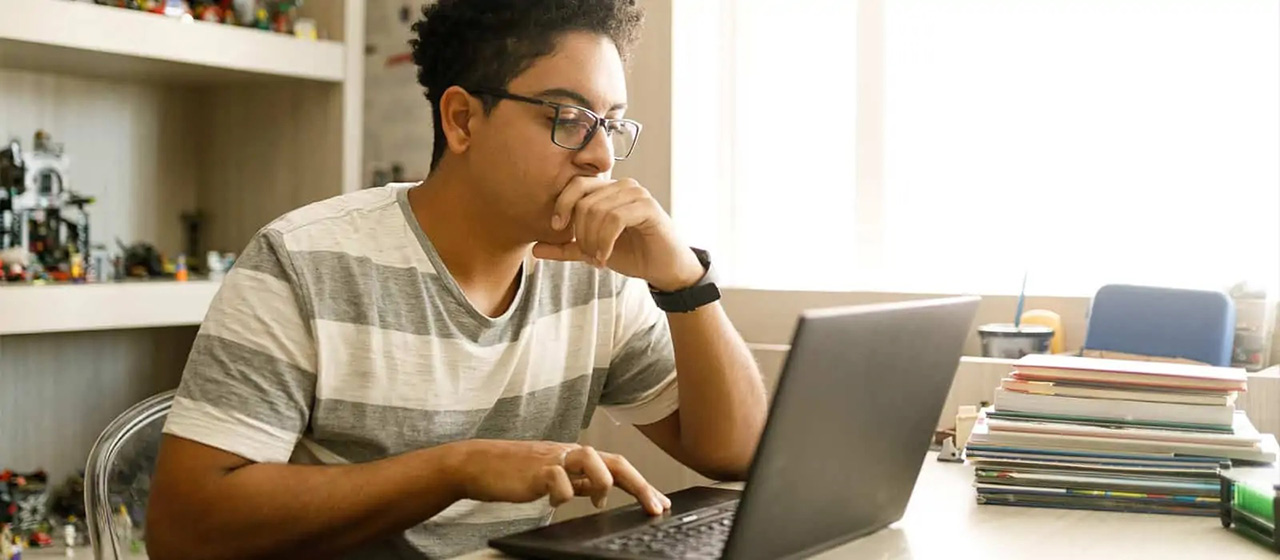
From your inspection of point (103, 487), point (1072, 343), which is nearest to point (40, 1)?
point (103, 487)

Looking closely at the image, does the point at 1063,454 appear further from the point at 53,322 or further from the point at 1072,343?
the point at 53,322

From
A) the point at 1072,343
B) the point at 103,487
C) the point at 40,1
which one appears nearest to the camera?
the point at 103,487

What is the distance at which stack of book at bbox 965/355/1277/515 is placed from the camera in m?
1.34

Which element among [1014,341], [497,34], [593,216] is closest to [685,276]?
[593,216]

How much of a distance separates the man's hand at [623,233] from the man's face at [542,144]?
2 centimetres

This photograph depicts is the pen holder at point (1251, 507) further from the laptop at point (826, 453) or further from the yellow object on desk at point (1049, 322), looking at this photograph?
the yellow object on desk at point (1049, 322)

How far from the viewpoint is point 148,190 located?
9.34 ft

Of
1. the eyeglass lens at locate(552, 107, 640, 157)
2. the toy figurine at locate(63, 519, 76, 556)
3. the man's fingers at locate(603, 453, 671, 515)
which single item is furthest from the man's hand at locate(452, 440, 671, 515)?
the toy figurine at locate(63, 519, 76, 556)

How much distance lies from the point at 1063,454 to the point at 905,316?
380 mm

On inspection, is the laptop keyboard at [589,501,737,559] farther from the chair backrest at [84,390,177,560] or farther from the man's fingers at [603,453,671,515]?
the chair backrest at [84,390,177,560]

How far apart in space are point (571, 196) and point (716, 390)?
0.95 ft

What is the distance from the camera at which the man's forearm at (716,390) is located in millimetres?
1488

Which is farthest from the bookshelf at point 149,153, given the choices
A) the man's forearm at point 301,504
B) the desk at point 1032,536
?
the desk at point 1032,536

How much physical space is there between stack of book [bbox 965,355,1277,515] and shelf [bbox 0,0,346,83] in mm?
1614
